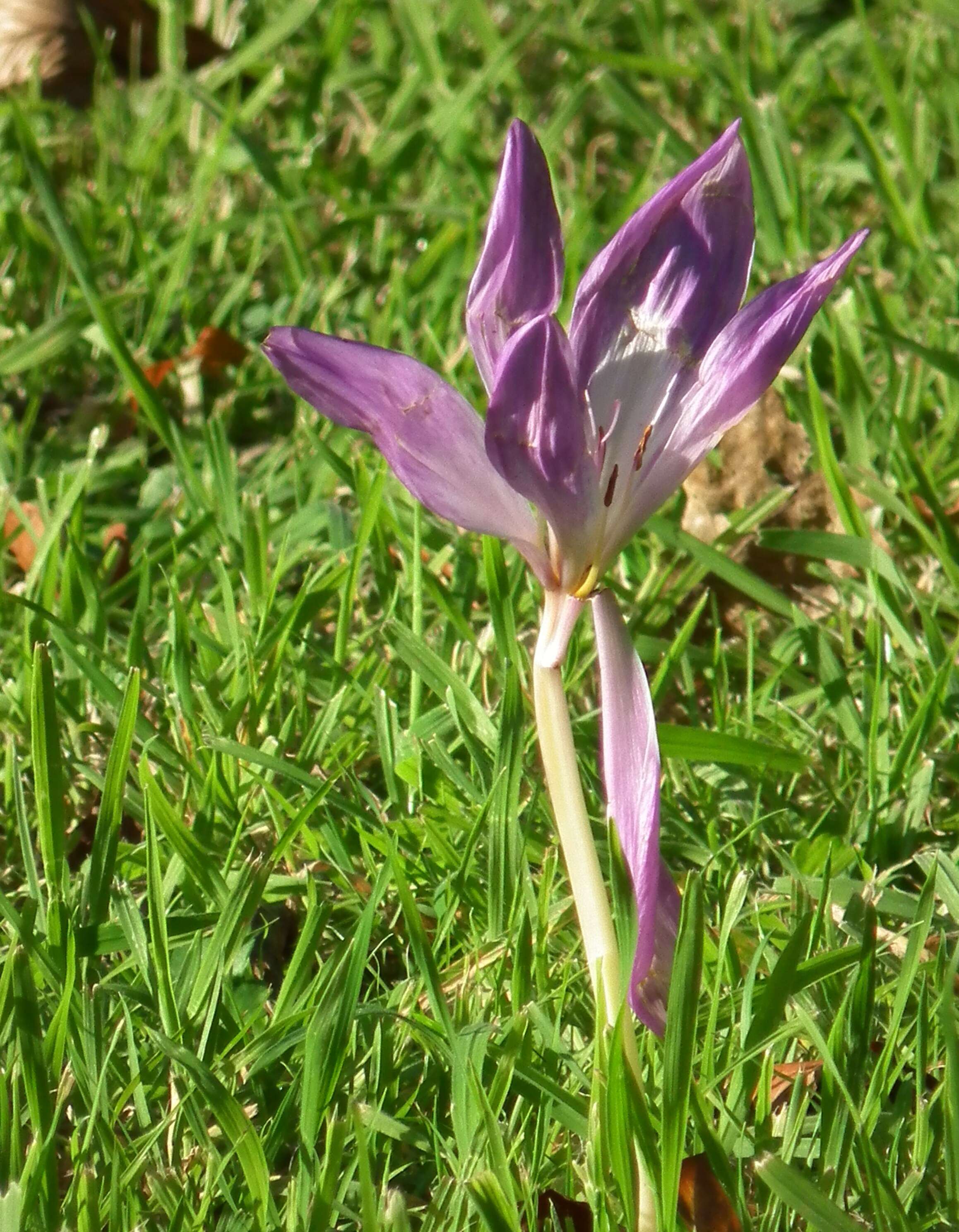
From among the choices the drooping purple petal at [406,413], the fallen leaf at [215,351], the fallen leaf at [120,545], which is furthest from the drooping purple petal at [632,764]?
the fallen leaf at [215,351]

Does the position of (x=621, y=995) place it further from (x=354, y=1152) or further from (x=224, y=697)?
(x=224, y=697)

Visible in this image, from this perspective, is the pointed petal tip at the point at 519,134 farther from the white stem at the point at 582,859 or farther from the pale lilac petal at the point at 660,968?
the pale lilac petal at the point at 660,968

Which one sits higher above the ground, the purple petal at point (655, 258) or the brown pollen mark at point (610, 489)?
the purple petal at point (655, 258)

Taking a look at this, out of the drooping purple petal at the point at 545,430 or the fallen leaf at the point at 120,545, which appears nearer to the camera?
the drooping purple petal at the point at 545,430

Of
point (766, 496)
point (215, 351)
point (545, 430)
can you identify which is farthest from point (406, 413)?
point (215, 351)

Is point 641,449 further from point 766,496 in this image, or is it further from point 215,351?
point 215,351

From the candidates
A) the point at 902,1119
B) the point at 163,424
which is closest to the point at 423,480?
the point at 902,1119

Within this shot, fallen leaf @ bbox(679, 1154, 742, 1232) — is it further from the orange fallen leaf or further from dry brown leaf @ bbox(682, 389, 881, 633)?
the orange fallen leaf

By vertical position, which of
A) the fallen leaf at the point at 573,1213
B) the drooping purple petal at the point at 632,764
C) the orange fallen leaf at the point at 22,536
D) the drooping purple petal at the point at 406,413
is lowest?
the fallen leaf at the point at 573,1213
